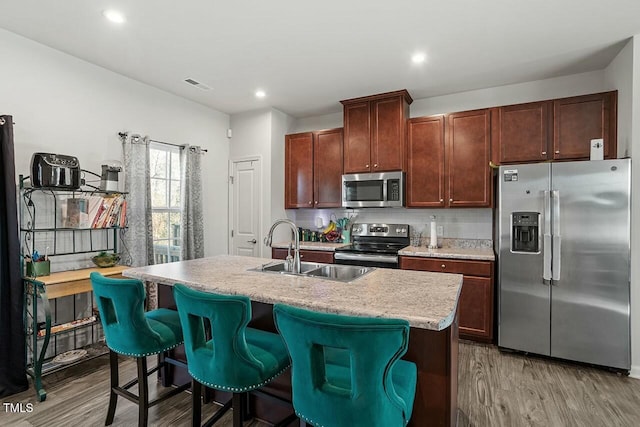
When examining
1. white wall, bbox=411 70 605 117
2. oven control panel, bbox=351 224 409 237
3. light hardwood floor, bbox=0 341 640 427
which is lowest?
light hardwood floor, bbox=0 341 640 427

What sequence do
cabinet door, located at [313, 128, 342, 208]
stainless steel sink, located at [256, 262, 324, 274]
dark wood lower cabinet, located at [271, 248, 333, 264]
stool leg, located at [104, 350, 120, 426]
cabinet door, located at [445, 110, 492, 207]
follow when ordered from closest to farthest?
stool leg, located at [104, 350, 120, 426], stainless steel sink, located at [256, 262, 324, 274], cabinet door, located at [445, 110, 492, 207], dark wood lower cabinet, located at [271, 248, 333, 264], cabinet door, located at [313, 128, 342, 208]

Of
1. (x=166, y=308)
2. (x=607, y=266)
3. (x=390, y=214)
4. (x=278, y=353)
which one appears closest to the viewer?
(x=278, y=353)

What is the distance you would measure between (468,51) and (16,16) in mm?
3656

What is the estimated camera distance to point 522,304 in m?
3.07

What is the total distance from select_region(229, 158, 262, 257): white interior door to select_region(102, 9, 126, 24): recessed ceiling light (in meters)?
2.36

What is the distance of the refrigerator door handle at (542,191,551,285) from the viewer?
2943 mm

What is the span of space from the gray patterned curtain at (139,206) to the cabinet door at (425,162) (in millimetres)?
3025

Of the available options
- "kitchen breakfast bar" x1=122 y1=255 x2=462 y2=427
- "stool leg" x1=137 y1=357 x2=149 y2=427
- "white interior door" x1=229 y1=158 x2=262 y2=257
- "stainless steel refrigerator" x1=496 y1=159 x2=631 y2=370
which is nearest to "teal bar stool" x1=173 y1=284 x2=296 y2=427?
"kitchen breakfast bar" x1=122 y1=255 x2=462 y2=427

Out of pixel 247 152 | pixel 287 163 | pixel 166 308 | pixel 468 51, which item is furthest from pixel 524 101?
pixel 166 308

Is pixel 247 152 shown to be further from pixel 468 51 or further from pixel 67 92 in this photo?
pixel 468 51

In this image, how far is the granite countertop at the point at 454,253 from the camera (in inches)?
131

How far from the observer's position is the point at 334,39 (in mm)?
2764

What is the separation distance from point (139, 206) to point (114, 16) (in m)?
1.80

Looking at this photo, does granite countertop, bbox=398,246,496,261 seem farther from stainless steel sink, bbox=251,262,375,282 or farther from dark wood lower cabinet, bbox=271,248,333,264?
stainless steel sink, bbox=251,262,375,282
